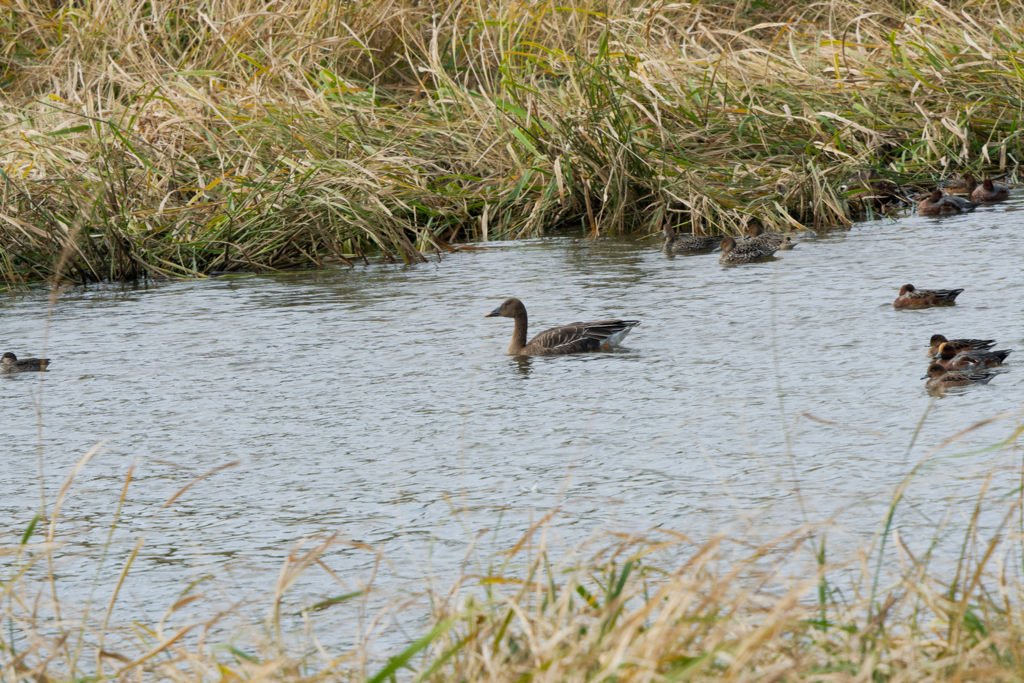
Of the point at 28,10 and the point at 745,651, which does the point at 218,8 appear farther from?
the point at 745,651

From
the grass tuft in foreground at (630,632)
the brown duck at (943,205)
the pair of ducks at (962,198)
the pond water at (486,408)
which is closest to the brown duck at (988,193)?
the pair of ducks at (962,198)

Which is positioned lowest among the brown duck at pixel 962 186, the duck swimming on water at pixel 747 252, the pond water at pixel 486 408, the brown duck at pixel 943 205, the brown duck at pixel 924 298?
the pond water at pixel 486 408

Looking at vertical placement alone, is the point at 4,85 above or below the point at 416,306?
above

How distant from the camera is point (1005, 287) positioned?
8977 mm

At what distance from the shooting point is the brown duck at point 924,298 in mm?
8492

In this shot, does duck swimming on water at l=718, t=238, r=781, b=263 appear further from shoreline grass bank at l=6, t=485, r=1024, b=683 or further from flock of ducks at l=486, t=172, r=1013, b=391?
shoreline grass bank at l=6, t=485, r=1024, b=683

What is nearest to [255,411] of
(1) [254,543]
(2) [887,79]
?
(1) [254,543]

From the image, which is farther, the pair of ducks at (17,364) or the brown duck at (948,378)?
the pair of ducks at (17,364)

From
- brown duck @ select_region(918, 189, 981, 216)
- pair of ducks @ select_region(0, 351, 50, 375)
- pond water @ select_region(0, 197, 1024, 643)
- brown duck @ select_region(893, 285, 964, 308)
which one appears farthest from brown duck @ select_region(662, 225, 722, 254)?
pair of ducks @ select_region(0, 351, 50, 375)

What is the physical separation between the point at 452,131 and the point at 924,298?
7082mm

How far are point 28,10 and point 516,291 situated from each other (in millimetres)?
10137

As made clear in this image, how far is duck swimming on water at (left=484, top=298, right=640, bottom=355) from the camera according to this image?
8359mm

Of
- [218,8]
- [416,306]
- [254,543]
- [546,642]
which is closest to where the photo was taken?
[546,642]

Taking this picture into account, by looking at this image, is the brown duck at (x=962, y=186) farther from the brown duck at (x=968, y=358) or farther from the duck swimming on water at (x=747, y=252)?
the brown duck at (x=968, y=358)
